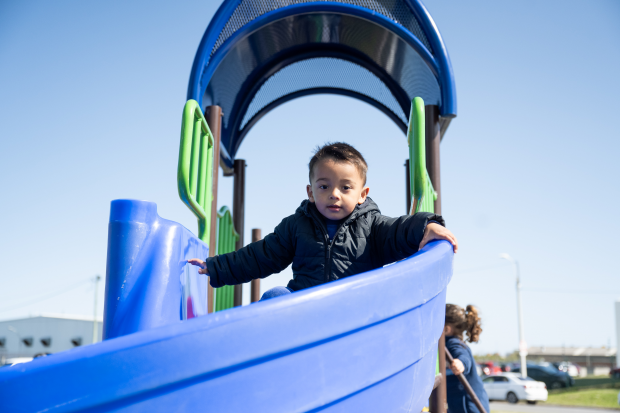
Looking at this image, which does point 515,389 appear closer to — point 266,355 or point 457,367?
point 457,367

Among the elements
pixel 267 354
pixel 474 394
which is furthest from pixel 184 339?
pixel 474 394

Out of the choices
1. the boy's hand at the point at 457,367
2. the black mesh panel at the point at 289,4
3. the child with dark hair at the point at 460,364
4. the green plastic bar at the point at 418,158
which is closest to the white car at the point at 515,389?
the child with dark hair at the point at 460,364

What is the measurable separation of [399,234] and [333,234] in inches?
10.9

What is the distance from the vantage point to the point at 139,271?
1.58 metres

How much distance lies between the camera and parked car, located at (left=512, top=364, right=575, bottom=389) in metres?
21.0

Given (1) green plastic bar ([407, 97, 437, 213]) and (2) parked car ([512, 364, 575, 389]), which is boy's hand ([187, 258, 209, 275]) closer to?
(1) green plastic bar ([407, 97, 437, 213])

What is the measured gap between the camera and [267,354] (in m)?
1.00

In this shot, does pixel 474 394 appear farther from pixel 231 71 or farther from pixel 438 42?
→ pixel 231 71

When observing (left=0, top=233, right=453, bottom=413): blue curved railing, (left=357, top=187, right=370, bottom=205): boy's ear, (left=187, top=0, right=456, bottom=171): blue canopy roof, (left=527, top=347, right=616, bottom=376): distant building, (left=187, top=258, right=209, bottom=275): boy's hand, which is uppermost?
(left=187, top=0, right=456, bottom=171): blue canopy roof

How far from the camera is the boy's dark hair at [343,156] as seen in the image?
6.16 ft

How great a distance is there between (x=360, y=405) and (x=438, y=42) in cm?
287

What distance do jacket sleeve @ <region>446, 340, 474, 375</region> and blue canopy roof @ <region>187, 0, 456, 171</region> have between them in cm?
165

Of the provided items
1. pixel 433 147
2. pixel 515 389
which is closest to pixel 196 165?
pixel 433 147

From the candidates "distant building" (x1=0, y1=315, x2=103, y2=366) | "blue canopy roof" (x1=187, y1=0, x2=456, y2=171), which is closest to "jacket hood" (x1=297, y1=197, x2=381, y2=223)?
"blue canopy roof" (x1=187, y1=0, x2=456, y2=171)
